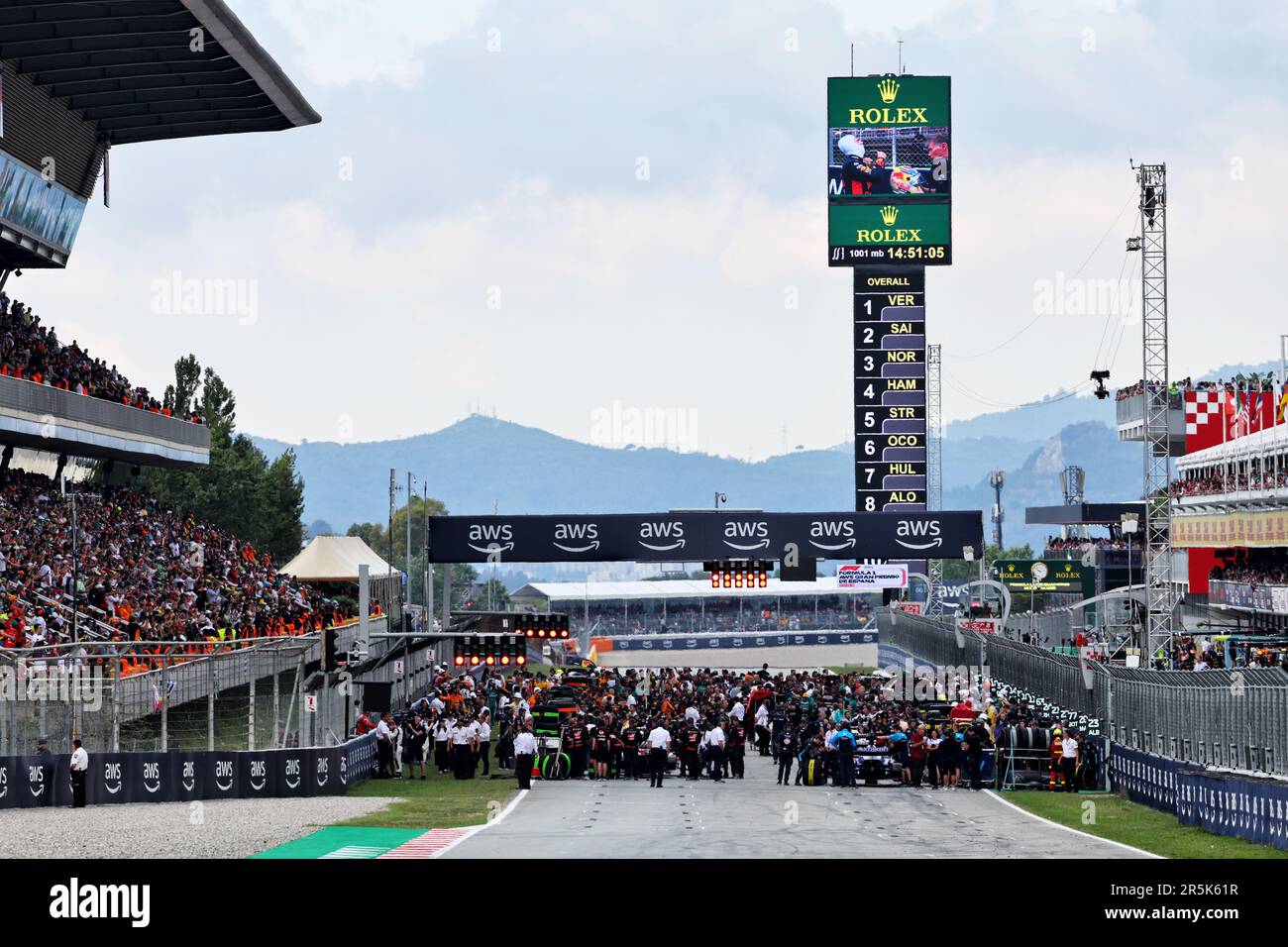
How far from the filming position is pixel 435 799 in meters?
28.9

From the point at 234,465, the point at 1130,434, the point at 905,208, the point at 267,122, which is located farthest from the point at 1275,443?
the point at 234,465

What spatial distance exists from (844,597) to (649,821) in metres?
124

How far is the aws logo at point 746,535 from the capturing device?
5681 cm

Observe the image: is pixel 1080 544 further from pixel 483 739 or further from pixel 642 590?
pixel 483 739

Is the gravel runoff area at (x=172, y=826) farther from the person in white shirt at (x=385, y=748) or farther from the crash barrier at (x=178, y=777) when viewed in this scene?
the person in white shirt at (x=385, y=748)

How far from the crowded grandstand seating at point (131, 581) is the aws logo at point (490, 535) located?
17.8 ft

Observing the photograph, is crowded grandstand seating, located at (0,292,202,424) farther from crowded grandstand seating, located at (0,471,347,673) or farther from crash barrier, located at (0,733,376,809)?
crash barrier, located at (0,733,376,809)

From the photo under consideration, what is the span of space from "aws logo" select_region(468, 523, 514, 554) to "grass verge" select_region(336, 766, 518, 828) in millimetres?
19807

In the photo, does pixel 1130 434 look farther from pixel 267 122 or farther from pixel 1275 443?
pixel 267 122

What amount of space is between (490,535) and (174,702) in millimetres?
28378

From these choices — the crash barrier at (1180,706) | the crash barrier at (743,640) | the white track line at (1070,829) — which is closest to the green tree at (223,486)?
the crash barrier at (743,640)

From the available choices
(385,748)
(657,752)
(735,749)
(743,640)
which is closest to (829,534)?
(735,749)

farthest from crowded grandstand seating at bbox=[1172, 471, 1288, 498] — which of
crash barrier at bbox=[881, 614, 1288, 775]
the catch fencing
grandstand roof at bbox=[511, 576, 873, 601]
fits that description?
grandstand roof at bbox=[511, 576, 873, 601]

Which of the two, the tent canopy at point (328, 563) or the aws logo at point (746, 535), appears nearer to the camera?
the aws logo at point (746, 535)
